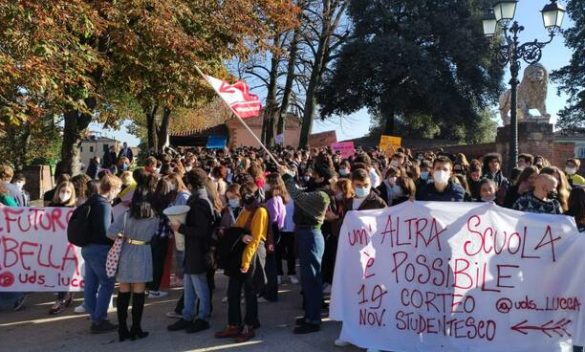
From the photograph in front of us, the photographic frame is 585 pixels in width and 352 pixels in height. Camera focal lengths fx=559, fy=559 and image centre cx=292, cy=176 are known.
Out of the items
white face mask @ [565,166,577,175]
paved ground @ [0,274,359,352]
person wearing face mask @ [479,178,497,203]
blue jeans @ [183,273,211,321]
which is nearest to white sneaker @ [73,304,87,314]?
paved ground @ [0,274,359,352]

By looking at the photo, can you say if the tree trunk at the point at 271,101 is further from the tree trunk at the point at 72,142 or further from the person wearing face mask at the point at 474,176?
the person wearing face mask at the point at 474,176

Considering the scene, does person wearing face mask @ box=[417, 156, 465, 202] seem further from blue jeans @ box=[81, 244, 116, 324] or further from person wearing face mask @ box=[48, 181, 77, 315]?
person wearing face mask @ box=[48, 181, 77, 315]

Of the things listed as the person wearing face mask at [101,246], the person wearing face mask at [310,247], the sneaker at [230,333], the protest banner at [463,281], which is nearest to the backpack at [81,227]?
the person wearing face mask at [101,246]

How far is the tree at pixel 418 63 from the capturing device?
3253 centimetres

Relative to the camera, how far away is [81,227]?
→ 6008 mm

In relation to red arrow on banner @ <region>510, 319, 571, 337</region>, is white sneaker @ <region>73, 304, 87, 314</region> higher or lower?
lower

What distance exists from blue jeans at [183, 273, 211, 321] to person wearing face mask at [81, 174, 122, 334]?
0.81 m

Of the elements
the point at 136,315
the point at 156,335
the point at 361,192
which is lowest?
the point at 156,335

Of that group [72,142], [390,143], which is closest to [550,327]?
[72,142]

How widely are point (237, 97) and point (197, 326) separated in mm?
4563

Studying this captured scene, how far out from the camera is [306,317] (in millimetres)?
6043

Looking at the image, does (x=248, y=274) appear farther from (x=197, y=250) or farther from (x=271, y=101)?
(x=271, y=101)

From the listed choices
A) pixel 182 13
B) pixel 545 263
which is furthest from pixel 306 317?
pixel 182 13

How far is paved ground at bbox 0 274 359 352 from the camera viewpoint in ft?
18.5
